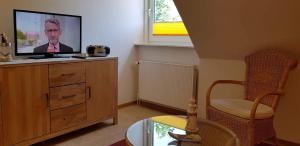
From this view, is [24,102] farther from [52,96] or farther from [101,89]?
[101,89]

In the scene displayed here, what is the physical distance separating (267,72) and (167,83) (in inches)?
53.8

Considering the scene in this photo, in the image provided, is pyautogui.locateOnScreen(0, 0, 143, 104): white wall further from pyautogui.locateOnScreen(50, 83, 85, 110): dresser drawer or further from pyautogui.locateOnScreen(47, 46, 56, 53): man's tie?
pyautogui.locateOnScreen(50, 83, 85, 110): dresser drawer

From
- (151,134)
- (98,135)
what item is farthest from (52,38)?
(151,134)

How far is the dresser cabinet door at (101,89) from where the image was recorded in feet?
9.18

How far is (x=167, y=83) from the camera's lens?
3.55 meters

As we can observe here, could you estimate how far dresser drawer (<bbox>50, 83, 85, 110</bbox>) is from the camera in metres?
2.47

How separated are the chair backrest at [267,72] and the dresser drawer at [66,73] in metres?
1.68

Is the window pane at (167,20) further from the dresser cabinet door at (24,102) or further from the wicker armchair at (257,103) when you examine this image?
the dresser cabinet door at (24,102)

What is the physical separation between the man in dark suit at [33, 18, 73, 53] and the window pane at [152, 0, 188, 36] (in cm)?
156

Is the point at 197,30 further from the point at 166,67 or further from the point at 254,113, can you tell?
the point at 254,113

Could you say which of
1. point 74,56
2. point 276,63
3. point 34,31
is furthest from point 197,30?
point 34,31

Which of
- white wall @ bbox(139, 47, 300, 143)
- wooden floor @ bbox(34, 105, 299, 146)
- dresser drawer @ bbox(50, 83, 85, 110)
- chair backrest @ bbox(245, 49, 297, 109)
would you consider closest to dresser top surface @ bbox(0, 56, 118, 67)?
dresser drawer @ bbox(50, 83, 85, 110)

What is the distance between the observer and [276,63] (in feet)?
8.00

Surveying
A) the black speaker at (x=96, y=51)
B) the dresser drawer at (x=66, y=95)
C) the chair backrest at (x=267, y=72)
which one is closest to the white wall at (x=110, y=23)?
the black speaker at (x=96, y=51)
